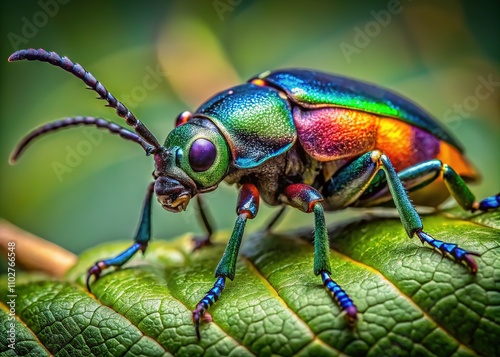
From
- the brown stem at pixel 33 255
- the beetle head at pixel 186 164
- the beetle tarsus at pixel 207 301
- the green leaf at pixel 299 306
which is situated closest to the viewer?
the green leaf at pixel 299 306

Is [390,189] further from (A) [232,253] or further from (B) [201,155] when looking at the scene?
(B) [201,155]

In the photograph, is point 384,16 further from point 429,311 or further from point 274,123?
point 429,311

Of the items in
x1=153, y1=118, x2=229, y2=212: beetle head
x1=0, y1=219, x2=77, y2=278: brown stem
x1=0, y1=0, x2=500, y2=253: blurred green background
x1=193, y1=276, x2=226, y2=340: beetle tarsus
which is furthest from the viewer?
x1=0, y1=0, x2=500, y2=253: blurred green background

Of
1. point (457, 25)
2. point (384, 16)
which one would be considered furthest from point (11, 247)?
point (457, 25)

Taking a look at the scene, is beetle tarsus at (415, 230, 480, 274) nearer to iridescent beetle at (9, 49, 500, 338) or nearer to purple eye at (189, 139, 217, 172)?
iridescent beetle at (9, 49, 500, 338)

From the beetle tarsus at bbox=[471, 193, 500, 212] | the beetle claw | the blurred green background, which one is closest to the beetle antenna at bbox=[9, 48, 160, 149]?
the beetle claw

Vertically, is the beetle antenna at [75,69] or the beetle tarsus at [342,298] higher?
the beetle antenna at [75,69]

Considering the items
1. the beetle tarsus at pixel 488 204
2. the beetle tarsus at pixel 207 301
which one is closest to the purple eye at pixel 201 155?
the beetle tarsus at pixel 207 301

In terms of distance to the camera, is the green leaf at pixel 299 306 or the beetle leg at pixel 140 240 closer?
the green leaf at pixel 299 306

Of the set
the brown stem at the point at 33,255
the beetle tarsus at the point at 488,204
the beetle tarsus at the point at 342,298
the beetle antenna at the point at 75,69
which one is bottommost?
the beetle tarsus at the point at 488,204

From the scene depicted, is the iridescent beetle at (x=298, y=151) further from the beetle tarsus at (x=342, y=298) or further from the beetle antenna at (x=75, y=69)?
the beetle tarsus at (x=342, y=298)
